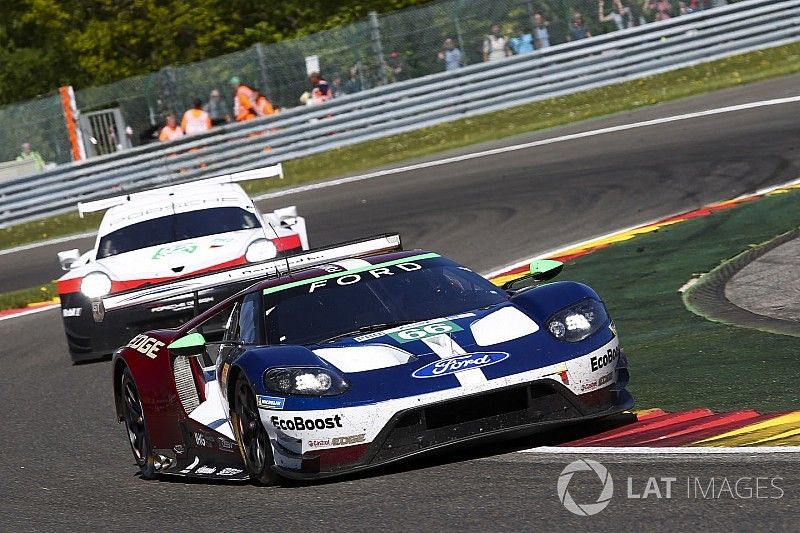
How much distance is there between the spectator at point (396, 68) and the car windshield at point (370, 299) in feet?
55.4

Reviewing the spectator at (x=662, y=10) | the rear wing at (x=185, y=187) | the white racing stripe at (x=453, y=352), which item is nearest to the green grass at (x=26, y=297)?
the rear wing at (x=185, y=187)

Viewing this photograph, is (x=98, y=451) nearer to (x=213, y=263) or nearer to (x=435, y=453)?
(x=435, y=453)

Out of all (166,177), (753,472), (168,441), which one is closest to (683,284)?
(168,441)

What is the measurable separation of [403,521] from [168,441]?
7.96ft

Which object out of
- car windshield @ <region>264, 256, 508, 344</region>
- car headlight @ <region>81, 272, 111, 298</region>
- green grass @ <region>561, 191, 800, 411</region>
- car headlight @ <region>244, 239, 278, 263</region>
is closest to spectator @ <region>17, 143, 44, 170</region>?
car headlight @ <region>81, 272, 111, 298</region>

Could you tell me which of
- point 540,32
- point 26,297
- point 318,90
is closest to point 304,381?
point 26,297

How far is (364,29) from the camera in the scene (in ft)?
81.7

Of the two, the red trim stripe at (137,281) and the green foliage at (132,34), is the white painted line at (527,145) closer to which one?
the red trim stripe at (137,281)

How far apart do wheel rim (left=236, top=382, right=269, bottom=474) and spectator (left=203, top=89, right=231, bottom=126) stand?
18640 mm

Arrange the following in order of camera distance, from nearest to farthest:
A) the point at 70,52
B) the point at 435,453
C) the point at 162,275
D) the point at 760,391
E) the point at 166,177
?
1. the point at 435,453
2. the point at 760,391
3. the point at 162,275
4. the point at 166,177
5. the point at 70,52

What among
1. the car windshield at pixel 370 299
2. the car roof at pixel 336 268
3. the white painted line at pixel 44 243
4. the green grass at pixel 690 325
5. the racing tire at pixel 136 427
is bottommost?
the white painted line at pixel 44 243

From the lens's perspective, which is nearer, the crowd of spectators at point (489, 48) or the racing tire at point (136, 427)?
the racing tire at point (136, 427)

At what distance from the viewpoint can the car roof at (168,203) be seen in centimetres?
1319

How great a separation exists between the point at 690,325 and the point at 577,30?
50.2 feet
